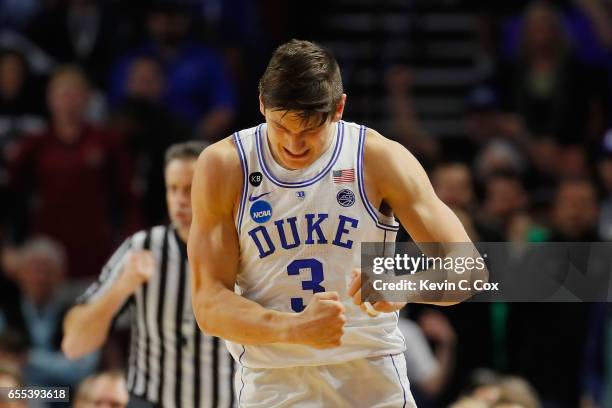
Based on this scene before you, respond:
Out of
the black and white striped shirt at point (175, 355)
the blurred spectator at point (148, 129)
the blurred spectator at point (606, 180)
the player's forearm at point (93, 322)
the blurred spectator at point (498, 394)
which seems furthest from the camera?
the blurred spectator at point (148, 129)

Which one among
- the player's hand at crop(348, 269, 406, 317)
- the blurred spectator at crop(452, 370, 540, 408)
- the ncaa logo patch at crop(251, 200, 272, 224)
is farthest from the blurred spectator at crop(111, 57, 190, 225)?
the player's hand at crop(348, 269, 406, 317)

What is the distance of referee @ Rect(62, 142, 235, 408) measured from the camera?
19.8 ft

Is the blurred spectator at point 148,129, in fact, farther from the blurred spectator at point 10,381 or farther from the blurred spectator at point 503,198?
the blurred spectator at point 10,381

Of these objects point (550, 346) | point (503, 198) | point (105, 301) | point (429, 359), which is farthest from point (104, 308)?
point (503, 198)

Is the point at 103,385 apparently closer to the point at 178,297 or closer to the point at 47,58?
the point at 178,297

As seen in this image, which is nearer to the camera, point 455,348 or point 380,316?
point 380,316

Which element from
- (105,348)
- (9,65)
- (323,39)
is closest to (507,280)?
(105,348)

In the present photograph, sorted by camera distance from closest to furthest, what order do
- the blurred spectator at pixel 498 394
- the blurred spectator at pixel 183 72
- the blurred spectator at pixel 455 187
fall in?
the blurred spectator at pixel 498 394 < the blurred spectator at pixel 455 187 < the blurred spectator at pixel 183 72

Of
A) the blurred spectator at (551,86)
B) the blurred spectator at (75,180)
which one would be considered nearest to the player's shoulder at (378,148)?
the blurred spectator at (75,180)

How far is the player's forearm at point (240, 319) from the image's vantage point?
410 centimetres

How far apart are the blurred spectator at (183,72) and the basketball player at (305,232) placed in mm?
5866

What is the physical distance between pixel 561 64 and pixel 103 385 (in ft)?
18.2

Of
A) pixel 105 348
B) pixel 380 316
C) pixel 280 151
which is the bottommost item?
pixel 105 348

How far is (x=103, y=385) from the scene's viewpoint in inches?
262
